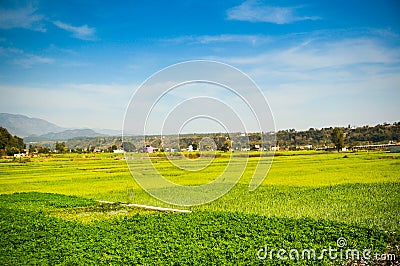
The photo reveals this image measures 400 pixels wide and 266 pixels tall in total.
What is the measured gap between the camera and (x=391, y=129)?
1868 inches

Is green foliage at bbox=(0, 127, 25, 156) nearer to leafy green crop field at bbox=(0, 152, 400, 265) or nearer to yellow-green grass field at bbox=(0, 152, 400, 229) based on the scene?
yellow-green grass field at bbox=(0, 152, 400, 229)

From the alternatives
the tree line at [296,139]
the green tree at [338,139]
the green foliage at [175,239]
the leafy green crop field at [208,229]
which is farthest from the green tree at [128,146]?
→ the green tree at [338,139]

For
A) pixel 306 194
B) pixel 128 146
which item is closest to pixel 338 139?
pixel 306 194

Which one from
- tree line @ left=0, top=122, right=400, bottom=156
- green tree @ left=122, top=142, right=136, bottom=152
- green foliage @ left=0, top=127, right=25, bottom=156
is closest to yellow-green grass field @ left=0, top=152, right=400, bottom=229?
green tree @ left=122, top=142, right=136, bottom=152

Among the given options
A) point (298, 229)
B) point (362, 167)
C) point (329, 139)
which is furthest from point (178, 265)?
point (329, 139)

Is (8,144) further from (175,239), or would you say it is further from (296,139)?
(296,139)

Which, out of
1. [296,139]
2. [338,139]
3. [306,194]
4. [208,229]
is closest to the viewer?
[208,229]

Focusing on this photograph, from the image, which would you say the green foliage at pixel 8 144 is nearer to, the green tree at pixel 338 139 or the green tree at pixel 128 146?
the green tree at pixel 128 146

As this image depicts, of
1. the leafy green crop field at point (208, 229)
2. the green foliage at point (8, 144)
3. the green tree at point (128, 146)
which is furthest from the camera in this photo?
the green foliage at point (8, 144)

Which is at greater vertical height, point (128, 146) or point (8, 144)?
point (128, 146)

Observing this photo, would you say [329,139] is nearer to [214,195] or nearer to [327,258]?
[214,195]

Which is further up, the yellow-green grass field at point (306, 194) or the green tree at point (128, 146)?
the green tree at point (128, 146)

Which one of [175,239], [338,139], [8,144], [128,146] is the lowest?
[175,239]

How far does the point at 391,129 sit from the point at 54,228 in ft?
158
